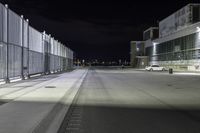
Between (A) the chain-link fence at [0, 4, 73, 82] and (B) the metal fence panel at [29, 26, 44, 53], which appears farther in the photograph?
(B) the metal fence panel at [29, 26, 44, 53]

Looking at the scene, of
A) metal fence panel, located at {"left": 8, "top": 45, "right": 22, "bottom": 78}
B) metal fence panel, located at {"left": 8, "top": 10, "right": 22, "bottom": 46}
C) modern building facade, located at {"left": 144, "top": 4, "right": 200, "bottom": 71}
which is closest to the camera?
metal fence panel, located at {"left": 8, "top": 45, "right": 22, "bottom": 78}

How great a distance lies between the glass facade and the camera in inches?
3223

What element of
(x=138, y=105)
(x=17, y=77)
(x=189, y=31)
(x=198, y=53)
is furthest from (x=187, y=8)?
(x=138, y=105)

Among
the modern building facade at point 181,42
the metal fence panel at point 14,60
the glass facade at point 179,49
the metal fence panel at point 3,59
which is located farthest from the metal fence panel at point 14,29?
the glass facade at point 179,49

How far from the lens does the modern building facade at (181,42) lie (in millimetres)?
82062

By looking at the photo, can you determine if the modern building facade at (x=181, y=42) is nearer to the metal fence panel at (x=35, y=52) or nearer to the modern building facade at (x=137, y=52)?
the modern building facade at (x=137, y=52)

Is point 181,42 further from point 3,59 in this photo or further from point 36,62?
point 3,59

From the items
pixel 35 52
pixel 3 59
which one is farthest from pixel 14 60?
pixel 35 52

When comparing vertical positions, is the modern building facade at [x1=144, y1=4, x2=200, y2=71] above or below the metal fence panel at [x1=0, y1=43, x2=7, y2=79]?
above

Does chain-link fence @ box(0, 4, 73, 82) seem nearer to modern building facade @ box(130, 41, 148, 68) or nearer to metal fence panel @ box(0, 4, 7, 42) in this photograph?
metal fence panel @ box(0, 4, 7, 42)

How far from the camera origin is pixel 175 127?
1004cm

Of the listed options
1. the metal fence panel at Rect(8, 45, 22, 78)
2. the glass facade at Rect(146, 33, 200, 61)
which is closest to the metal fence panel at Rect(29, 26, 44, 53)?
the metal fence panel at Rect(8, 45, 22, 78)

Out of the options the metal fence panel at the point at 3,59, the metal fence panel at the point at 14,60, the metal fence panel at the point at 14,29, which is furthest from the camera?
the metal fence panel at the point at 14,29

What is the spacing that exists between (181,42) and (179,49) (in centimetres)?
229
